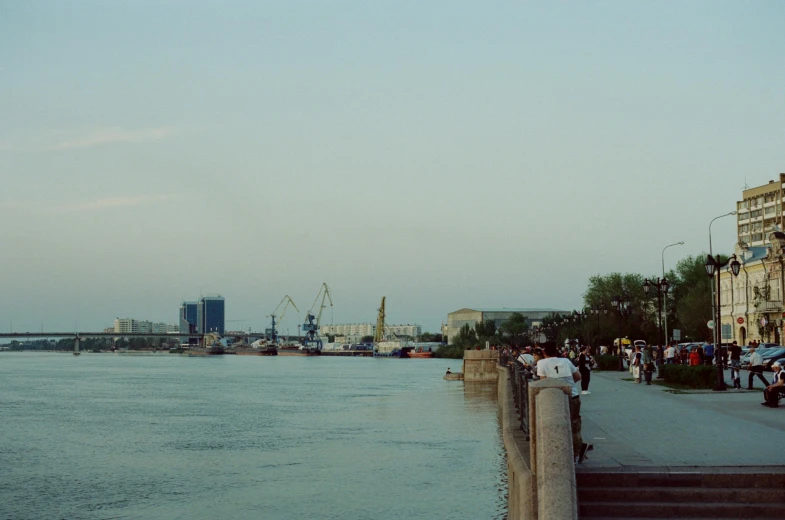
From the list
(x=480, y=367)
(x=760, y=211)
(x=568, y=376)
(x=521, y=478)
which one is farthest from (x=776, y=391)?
(x=760, y=211)

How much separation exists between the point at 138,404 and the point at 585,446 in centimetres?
5090

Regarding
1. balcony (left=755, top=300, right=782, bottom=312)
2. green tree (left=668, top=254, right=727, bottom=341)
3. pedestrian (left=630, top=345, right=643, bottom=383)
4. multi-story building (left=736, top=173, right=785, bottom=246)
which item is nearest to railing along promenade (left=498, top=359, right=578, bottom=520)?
pedestrian (left=630, top=345, right=643, bottom=383)

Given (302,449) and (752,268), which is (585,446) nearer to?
(302,449)

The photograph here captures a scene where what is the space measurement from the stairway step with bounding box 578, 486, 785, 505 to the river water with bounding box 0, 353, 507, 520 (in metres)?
9.35

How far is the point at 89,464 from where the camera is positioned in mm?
31516

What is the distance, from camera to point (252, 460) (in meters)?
31.6

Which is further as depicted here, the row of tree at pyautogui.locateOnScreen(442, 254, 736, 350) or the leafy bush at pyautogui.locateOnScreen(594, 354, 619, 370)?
the row of tree at pyautogui.locateOnScreen(442, 254, 736, 350)

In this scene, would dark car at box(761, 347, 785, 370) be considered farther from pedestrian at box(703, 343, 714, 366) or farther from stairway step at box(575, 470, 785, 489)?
stairway step at box(575, 470, 785, 489)

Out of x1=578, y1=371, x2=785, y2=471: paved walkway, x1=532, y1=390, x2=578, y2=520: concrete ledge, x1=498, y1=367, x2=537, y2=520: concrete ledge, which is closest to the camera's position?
x1=532, y1=390, x2=578, y2=520: concrete ledge

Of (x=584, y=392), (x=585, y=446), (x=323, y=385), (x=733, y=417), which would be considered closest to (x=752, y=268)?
(x=323, y=385)

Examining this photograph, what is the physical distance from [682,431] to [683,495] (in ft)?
21.4

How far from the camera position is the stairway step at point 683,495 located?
11.4 meters

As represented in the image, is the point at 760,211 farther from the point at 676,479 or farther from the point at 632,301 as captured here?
the point at 676,479

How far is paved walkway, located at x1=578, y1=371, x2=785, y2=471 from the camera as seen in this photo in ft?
43.4
